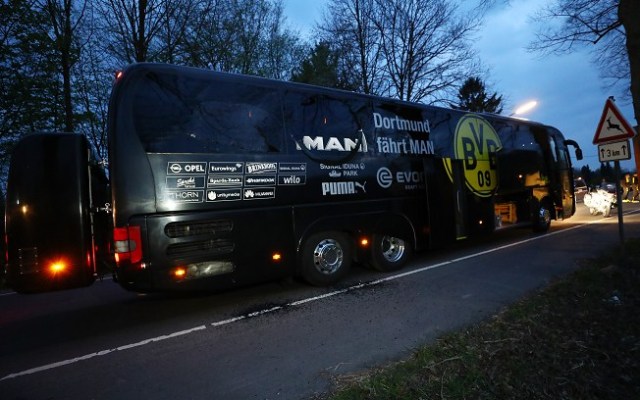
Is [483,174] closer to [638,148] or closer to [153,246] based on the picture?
[638,148]

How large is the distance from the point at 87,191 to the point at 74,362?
7.02 feet

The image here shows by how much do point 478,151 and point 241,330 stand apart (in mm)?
7393

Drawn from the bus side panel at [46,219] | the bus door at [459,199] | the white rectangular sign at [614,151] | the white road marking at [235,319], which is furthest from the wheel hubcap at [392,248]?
the bus side panel at [46,219]

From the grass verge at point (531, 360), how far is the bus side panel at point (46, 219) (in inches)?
150

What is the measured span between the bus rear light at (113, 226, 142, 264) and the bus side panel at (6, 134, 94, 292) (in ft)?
2.06

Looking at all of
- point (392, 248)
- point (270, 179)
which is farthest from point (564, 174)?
point (270, 179)

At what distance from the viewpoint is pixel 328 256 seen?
21.0 feet

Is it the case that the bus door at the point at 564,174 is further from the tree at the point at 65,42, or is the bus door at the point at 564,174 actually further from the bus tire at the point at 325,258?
the tree at the point at 65,42

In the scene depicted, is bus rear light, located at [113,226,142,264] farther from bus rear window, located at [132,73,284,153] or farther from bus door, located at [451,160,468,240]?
bus door, located at [451,160,468,240]

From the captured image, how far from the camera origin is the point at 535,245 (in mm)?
9617

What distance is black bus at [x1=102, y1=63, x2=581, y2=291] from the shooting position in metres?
4.71

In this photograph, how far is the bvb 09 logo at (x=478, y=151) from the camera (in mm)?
8930

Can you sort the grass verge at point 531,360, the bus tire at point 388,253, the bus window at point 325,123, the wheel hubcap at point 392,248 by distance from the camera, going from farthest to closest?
1. the wheel hubcap at point 392,248
2. the bus tire at point 388,253
3. the bus window at point 325,123
4. the grass verge at point 531,360

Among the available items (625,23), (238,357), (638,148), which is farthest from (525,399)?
(638,148)
